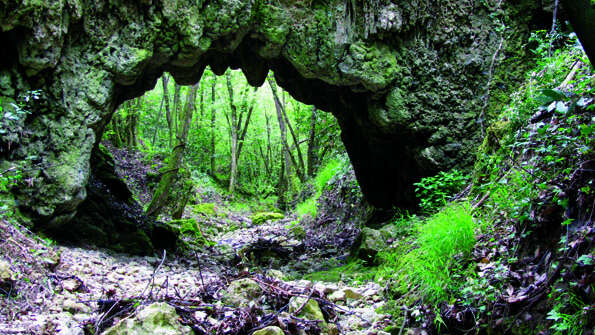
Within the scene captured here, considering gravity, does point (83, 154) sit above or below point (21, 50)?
below

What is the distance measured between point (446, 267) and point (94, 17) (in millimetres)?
5104

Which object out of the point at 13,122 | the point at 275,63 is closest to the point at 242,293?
the point at 13,122

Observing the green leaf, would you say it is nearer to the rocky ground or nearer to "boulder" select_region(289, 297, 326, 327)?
the rocky ground

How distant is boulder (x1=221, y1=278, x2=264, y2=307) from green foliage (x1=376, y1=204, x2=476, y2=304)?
4.49ft

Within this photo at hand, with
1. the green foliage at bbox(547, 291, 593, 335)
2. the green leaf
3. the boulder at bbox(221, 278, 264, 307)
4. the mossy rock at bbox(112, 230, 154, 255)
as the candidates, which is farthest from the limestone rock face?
the mossy rock at bbox(112, 230, 154, 255)

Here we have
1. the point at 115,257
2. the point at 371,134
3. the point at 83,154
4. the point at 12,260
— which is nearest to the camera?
the point at 12,260

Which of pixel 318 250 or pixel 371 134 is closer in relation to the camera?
pixel 371 134

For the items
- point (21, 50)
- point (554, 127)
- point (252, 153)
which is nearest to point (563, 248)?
point (554, 127)

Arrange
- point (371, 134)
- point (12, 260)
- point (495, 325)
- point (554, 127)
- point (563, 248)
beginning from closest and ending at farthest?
1. point (563, 248)
2. point (495, 325)
3. point (554, 127)
4. point (12, 260)
5. point (371, 134)

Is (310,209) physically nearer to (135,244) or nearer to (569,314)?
(135,244)

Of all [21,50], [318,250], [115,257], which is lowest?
[318,250]

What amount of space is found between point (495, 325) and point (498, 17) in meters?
5.75

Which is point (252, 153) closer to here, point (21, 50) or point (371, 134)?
point (371, 134)

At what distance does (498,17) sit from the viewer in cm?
623
